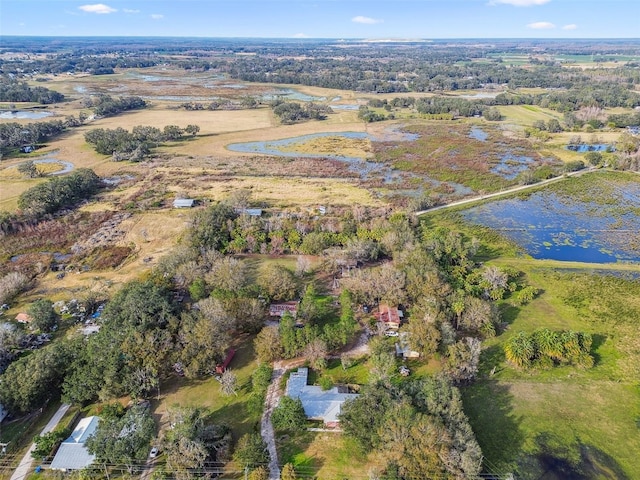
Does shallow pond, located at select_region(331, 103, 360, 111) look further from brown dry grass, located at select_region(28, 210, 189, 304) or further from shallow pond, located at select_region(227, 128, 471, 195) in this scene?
brown dry grass, located at select_region(28, 210, 189, 304)

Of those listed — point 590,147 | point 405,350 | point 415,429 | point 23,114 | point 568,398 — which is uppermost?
point 23,114

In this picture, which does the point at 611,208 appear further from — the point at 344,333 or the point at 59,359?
the point at 59,359

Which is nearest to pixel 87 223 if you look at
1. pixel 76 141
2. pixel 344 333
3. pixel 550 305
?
pixel 344 333

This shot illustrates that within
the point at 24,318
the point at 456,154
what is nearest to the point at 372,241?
the point at 24,318

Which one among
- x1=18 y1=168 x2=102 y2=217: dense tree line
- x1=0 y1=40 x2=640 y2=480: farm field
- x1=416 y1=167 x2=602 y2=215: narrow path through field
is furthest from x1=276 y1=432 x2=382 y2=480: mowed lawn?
x1=18 y1=168 x2=102 y2=217: dense tree line

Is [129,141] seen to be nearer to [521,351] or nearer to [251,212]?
[251,212]

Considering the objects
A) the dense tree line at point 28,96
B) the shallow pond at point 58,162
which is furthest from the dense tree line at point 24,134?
the dense tree line at point 28,96
